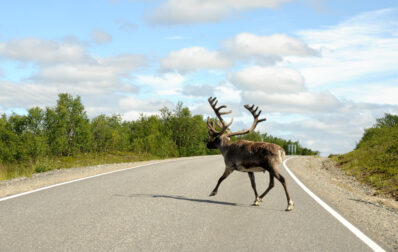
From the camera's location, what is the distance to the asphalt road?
184 inches

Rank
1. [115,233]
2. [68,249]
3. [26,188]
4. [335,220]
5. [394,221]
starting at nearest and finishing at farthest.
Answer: [68,249] → [115,233] → [335,220] → [394,221] → [26,188]

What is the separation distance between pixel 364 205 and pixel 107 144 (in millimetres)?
66410

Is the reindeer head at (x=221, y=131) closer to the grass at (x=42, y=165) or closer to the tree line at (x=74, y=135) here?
the grass at (x=42, y=165)

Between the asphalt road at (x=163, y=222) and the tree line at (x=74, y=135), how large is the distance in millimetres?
45343

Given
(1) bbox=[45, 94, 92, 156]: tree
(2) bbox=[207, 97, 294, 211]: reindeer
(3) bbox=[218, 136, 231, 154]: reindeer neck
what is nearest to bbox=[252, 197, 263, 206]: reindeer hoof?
(2) bbox=[207, 97, 294, 211]: reindeer

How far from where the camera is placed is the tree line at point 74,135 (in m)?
60.5

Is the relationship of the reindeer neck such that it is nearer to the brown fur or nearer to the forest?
the brown fur

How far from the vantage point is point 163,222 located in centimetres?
582

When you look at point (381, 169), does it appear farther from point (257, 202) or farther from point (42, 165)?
point (42, 165)

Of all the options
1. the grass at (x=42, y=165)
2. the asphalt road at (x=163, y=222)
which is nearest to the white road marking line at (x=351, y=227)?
the asphalt road at (x=163, y=222)

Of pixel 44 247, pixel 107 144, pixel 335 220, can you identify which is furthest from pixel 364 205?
pixel 107 144

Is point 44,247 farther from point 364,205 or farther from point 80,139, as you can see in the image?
point 80,139

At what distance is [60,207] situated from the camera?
699cm

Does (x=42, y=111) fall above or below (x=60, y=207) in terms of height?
above
